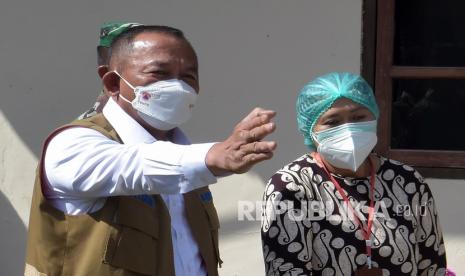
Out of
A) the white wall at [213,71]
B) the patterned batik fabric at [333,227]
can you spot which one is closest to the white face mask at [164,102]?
the patterned batik fabric at [333,227]

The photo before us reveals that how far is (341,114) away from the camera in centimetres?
254

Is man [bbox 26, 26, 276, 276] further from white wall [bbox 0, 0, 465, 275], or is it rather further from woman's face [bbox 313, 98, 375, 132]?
white wall [bbox 0, 0, 465, 275]

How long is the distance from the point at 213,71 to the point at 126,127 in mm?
2069

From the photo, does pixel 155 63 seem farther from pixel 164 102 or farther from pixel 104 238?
pixel 104 238

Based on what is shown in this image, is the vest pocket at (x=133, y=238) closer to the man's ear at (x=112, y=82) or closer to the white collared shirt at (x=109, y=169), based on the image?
the white collared shirt at (x=109, y=169)

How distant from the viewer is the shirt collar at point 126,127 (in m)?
1.86

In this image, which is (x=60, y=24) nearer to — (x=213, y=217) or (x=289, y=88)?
(x=289, y=88)

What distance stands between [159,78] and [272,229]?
78cm

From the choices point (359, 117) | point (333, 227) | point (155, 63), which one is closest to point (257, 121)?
point (155, 63)

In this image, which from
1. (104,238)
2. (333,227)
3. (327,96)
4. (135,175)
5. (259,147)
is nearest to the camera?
(259,147)

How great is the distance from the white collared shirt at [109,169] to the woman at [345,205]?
0.76m

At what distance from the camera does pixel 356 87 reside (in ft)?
8.36

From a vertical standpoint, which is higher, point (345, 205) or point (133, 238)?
point (133, 238)

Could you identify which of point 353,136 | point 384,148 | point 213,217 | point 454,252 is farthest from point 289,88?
point 213,217
